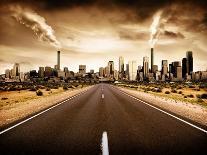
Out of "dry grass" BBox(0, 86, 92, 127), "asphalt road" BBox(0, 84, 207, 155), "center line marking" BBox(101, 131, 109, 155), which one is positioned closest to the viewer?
"center line marking" BBox(101, 131, 109, 155)

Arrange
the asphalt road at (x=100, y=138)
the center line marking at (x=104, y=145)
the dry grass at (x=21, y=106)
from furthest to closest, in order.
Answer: the dry grass at (x=21, y=106) < the asphalt road at (x=100, y=138) < the center line marking at (x=104, y=145)

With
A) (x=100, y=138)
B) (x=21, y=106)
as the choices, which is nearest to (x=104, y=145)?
(x=100, y=138)

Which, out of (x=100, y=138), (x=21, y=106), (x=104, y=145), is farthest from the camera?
(x=21, y=106)

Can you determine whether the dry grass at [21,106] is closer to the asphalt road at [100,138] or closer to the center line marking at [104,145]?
the asphalt road at [100,138]

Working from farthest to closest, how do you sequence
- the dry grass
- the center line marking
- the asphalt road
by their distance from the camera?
the dry grass < the asphalt road < the center line marking

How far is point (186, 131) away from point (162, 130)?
0.83 meters

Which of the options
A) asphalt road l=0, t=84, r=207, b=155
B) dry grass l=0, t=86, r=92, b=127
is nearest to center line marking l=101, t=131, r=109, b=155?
asphalt road l=0, t=84, r=207, b=155

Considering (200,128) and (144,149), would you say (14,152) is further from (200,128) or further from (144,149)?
(200,128)

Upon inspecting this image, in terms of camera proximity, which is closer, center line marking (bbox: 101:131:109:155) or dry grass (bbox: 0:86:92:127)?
center line marking (bbox: 101:131:109:155)

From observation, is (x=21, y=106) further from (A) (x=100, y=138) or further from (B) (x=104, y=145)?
(B) (x=104, y=145)

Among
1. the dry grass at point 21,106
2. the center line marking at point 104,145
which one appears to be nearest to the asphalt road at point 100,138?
the center line marking at point 104,145

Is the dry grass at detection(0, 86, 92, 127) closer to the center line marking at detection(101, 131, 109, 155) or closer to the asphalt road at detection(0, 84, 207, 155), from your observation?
the asphalt road at detection(0, 84, 207, 155)

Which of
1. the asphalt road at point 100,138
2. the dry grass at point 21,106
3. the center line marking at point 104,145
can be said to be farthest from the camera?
the dry grass at point 21,106

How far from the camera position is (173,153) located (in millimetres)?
5676
